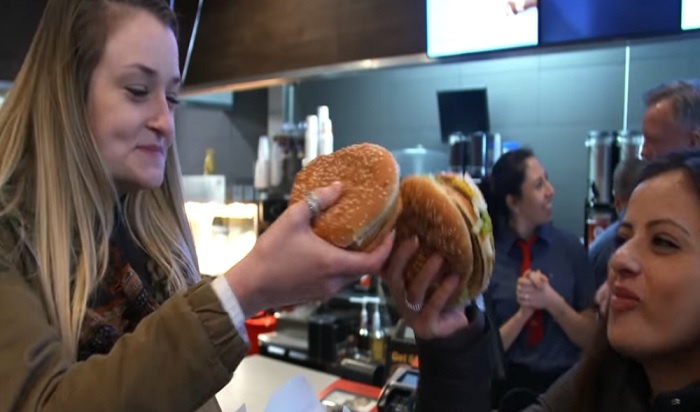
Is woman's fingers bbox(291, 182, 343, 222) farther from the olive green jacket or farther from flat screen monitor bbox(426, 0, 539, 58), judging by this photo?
flat screen monitor bbox(426, 0, 539, 58)

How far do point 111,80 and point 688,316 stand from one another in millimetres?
1194

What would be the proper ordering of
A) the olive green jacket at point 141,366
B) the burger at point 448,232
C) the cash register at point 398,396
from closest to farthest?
the olive green jacket at point 141,366 < the burger at point 448,232 < the cash register at point 398,396

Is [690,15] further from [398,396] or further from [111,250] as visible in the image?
[111,250]

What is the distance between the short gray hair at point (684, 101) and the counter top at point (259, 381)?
178cm

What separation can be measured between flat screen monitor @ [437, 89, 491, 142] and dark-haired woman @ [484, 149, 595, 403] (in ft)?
2.86

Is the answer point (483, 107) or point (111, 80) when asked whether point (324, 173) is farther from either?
point (483, 107)

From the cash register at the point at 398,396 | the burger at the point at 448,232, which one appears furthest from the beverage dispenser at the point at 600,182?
the burger at the point at 448,232

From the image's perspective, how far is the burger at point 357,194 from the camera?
0.85 metres

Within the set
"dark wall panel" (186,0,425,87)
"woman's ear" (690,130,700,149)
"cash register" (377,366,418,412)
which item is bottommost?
"cash register" (377,366,418,412)

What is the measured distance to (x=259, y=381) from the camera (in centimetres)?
256

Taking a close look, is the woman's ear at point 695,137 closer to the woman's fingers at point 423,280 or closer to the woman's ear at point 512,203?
the woman's ear at point 512,203

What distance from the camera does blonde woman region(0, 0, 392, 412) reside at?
0.74m

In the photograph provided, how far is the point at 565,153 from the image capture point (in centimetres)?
348

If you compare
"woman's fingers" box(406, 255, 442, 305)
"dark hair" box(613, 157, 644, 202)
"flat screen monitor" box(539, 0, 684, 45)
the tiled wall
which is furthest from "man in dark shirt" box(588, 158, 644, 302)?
"woman's fingers" box(406, 255, 442, 305)
